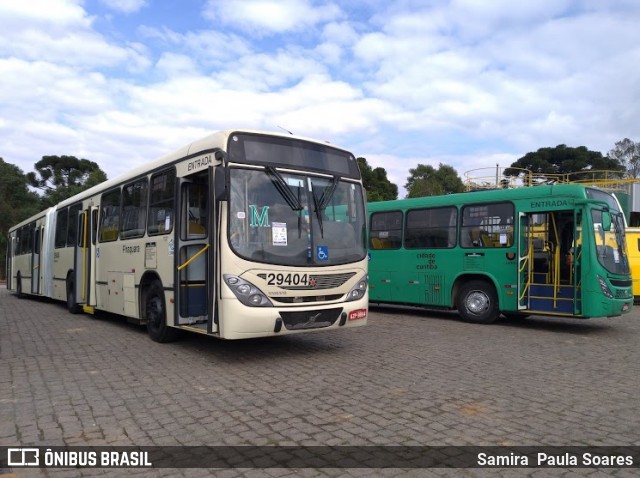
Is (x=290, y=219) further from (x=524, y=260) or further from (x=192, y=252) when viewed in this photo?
(x=524, y=260)

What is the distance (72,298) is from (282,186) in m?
8.77

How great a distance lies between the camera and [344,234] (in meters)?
7.62

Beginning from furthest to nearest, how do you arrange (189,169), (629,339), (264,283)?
(629,339), (189,169), (264,283)

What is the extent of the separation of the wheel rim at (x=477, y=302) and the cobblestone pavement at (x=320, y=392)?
1936 millimetres

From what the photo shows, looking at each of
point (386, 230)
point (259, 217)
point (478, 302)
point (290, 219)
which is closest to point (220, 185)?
point (259, 217)

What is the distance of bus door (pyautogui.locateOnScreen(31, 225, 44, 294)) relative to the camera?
16750mm

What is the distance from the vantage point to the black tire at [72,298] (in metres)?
13.1

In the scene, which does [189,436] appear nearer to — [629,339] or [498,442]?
[498,442]

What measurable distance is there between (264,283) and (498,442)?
3451 mm

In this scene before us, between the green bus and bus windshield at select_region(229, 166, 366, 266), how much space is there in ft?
16.4

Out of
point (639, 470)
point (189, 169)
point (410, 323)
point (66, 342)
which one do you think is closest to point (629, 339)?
point (410, 323)

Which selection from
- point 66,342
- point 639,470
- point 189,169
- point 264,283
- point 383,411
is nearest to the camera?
point 639,470

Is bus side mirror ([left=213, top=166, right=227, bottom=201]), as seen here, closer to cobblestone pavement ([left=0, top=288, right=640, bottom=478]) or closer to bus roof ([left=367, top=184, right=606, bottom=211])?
cobblestone pavement ([left=0, top=288, right=640, bottom=478])

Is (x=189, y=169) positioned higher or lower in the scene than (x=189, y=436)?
higher
